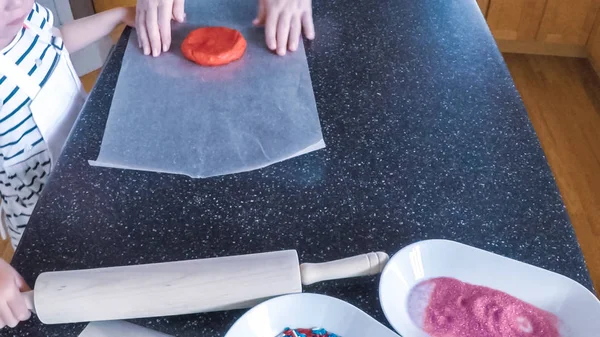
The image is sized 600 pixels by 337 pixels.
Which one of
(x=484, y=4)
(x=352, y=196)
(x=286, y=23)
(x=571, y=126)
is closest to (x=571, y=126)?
(x=571, y=126)

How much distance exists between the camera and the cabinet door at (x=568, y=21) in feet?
6.02

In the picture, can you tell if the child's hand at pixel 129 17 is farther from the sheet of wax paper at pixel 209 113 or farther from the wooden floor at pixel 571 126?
the wooden floor at pixel 571 126

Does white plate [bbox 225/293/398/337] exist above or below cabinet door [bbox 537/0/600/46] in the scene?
above

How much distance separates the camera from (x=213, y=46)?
2.46ft

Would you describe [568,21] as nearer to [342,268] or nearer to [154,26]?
[154,26]

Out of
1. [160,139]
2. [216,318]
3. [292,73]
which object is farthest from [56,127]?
[216,318]

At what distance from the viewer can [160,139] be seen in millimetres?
645

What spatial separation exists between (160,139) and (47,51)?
0.30 meters

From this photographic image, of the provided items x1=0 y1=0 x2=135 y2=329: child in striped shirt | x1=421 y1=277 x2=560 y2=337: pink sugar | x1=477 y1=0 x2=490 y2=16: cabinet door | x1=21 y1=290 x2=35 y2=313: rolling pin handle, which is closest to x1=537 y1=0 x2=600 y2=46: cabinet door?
x1=477 y1=0 x2=490 y2=16: cabinet door

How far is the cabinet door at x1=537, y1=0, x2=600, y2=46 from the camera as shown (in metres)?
1.83

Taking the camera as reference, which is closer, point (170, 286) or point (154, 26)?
point (170, 286)

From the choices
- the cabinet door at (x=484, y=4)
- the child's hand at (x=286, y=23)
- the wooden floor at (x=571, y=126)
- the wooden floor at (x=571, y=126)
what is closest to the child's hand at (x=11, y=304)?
the child's hand at (x=286, y=23)

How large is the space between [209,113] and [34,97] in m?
→ 0.28

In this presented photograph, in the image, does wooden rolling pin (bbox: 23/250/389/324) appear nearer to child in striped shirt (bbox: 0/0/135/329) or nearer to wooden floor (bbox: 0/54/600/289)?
child in striped shirt (bbox: 0/0/135/329)
